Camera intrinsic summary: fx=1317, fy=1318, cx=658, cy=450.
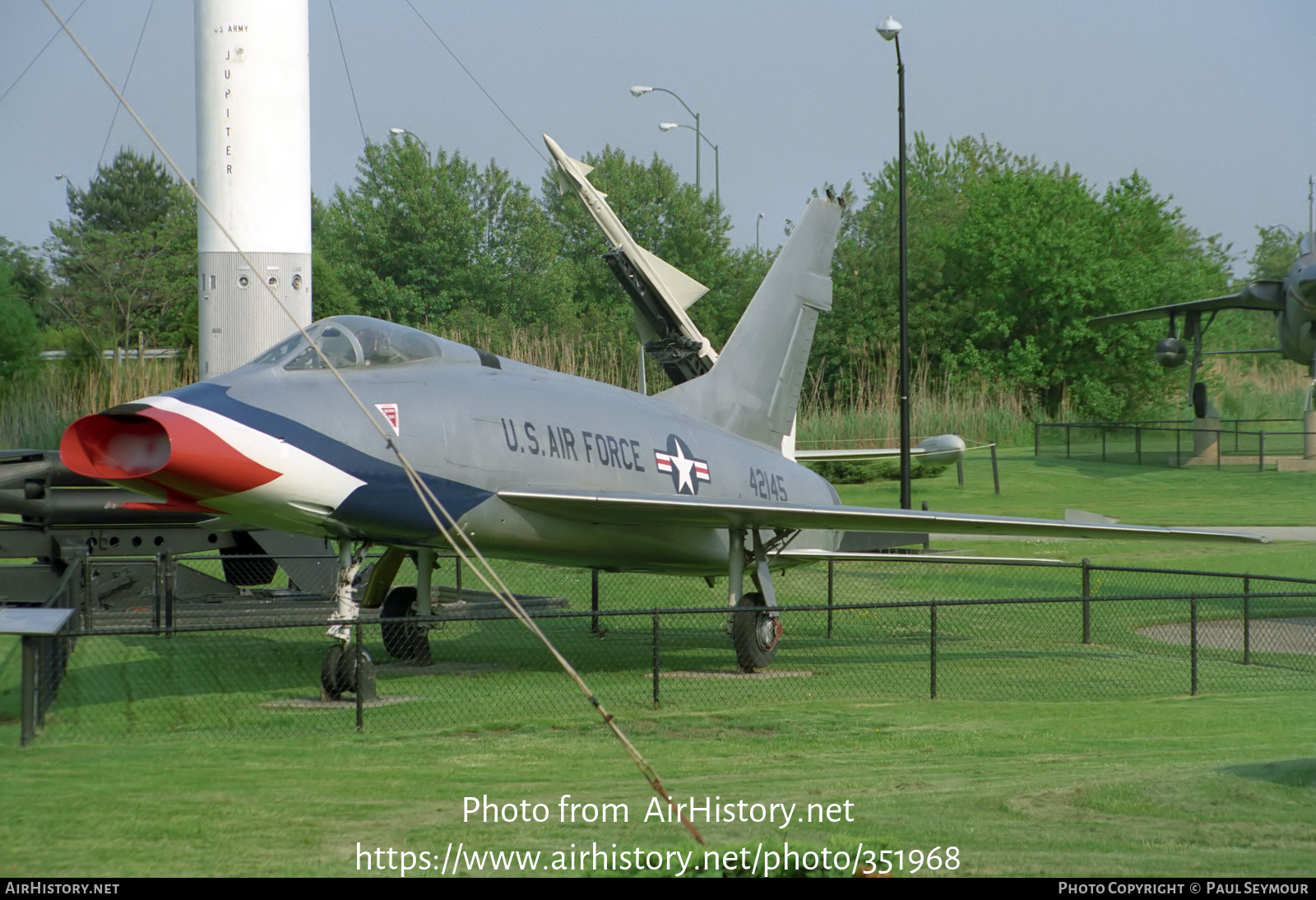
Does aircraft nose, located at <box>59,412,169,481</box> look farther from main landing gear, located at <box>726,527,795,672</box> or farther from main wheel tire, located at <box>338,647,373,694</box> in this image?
main landing gear, located at <box>726,527,795,672</box>

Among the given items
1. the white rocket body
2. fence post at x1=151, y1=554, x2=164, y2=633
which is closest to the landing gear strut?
fence post at x1=151, y1=554, x2=164, y2=633

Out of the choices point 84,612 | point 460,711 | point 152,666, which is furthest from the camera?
point 84,612

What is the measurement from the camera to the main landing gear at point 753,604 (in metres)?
13.7

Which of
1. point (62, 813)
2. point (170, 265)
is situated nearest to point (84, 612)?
point (62, 813)

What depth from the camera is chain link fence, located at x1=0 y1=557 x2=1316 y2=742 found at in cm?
1117

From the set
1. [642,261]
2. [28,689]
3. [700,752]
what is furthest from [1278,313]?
[28,689]

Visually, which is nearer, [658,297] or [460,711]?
[460,711]

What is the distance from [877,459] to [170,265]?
118 feet

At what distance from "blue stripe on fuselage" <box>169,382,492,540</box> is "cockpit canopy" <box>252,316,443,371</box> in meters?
0.74

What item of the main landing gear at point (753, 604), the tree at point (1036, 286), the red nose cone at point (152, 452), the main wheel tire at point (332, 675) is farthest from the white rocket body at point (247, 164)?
the tree at point (1036, 286)

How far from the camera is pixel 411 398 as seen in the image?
1161cm

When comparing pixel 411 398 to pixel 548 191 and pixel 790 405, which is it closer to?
pixel 790 405

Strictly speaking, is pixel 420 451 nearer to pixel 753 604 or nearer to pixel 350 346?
pixel 350 346
